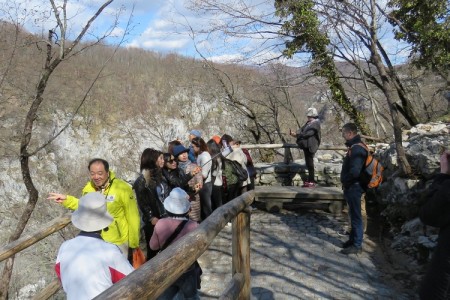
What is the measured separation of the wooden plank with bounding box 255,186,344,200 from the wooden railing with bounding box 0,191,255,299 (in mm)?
4043

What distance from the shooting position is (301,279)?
15.1 ft

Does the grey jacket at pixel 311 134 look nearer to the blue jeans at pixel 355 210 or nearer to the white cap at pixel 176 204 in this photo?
the blue jeans at pixel 355 210

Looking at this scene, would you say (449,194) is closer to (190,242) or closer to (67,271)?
(190,242)

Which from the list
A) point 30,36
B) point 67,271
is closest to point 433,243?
point 67,271

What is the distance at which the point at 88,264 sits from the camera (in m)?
1.93

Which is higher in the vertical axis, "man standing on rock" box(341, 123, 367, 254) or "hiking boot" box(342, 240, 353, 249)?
"man standing on rock" box(341, 123, 367, 254)

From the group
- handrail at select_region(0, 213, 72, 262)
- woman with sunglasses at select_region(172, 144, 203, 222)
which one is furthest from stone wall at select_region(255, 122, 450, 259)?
handrail at select_region(0, 213, 72, 262)

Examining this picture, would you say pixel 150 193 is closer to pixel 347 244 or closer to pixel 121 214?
pixel 121 214

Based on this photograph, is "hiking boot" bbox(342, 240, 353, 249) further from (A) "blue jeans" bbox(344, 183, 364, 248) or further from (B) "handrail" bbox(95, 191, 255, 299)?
(B) "handrail" bbox(95, 191, 255, 299)

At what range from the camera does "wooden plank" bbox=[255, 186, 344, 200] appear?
23.5 ft

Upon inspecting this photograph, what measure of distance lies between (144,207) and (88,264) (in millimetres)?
2309

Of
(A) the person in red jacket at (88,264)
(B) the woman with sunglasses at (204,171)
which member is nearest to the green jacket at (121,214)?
(A) the person in red jacket at (88,264)

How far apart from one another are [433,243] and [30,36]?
25.9 ft

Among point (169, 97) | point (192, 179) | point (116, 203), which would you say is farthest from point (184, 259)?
point (169, 97)
